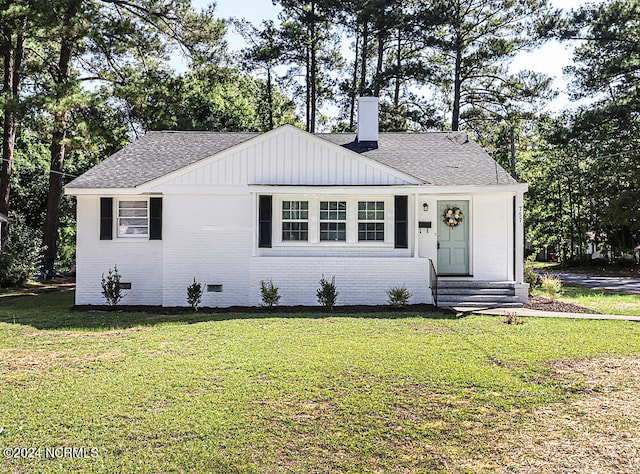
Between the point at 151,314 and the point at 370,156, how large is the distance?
7.42m

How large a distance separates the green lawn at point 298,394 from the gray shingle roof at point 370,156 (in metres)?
4.87

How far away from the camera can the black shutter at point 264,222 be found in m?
12.0

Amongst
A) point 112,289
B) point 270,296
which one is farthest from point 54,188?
point 270,296

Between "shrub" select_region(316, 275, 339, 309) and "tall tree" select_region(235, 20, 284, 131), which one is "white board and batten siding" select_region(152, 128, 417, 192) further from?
"tall tree" select_region(235, 20, 284, 131)

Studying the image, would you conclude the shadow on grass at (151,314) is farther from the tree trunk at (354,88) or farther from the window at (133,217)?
the tree trunk at (354,88)

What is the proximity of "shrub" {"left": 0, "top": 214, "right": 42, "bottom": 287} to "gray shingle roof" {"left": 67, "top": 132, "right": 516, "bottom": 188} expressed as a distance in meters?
5.84

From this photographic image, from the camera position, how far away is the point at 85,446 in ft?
13.8

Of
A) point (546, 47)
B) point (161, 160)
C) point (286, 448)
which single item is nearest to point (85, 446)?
point (286, 448)

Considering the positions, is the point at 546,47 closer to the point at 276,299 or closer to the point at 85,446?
the point at 276,299

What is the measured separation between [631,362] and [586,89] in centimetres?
2282

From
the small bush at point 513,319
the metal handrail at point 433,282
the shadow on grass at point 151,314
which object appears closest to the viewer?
the small bush at point 513,319

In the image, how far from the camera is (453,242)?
12.9 meters

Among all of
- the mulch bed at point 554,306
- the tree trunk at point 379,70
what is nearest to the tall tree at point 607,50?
the tree trunk at point 379,70

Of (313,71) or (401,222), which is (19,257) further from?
(313,71)
